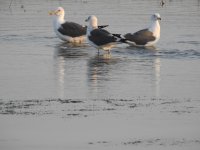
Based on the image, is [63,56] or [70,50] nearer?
[63,56]

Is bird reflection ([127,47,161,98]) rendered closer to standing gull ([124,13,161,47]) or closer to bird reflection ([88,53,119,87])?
standing gull ([124,13,161,47])

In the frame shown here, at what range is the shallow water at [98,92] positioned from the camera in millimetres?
10594

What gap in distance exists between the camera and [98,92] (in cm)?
1381

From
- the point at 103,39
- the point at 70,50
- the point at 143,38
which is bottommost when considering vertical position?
the point at 70,50

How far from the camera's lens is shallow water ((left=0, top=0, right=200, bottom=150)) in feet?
34.8

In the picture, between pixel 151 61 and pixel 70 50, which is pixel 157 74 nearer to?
pixel 151 61

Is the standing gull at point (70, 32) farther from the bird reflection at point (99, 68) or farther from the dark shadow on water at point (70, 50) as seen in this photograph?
the bird reflection at point (99, 68)

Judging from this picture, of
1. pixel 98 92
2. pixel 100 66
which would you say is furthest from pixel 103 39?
pixel 98 92

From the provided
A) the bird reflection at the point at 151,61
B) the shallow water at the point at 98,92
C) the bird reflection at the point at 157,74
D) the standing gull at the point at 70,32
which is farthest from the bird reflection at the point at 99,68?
the standing gull at the point at 70,32

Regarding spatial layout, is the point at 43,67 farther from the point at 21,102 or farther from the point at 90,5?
the point at 90,5

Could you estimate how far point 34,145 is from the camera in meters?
10.1

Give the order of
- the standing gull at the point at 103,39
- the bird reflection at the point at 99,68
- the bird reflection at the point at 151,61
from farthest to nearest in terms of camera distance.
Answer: the standing gull at the point at 103,39, the bird reflection at the point at 99,68, the bird reflection at the point at 151,61

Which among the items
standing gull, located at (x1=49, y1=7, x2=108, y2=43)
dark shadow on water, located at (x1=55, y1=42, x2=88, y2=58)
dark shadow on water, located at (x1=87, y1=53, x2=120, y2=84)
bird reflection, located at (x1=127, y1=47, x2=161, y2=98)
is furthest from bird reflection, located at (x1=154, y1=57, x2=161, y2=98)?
A: standing gull, located at (x1=49, y1=7, x2=108, y2=43)

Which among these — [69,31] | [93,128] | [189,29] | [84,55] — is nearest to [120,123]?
[93,128]
